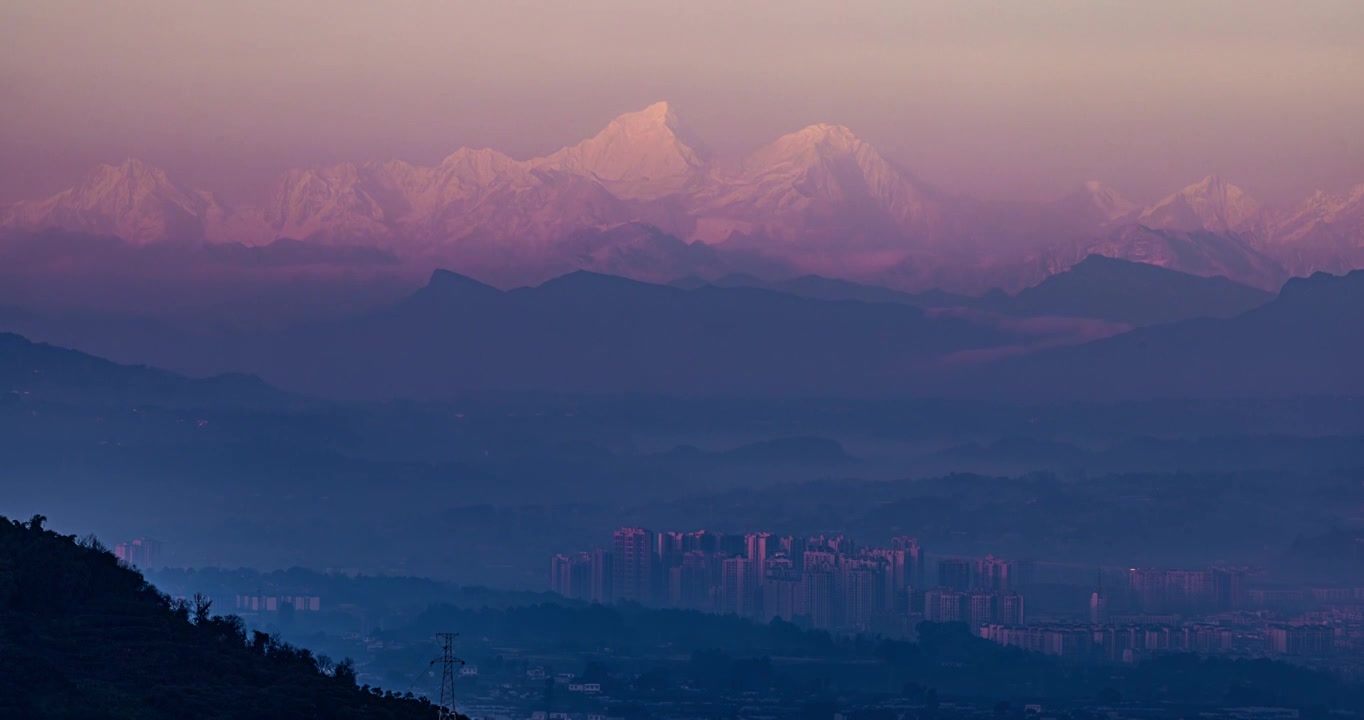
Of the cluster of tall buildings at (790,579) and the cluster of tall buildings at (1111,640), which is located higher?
the cluster of tall buildings at (790,579)

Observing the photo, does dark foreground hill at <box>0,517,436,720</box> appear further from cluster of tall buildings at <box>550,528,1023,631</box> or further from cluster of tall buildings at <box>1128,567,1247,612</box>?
cluster of tall buildings at <box>1128,567,1247,612</box>

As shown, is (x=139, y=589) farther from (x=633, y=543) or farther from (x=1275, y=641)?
(x=633, y=543)

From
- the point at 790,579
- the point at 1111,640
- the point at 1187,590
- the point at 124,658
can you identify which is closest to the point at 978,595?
the point at 790,579

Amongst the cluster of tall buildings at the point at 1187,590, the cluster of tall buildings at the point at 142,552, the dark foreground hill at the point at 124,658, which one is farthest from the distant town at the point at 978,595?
the dark foreground hill at the point at 124,658

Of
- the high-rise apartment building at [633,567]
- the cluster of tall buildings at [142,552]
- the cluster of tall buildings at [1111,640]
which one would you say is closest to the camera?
the cluster of tall buildings at [1111,640]

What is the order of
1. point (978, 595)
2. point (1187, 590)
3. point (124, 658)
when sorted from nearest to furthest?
point (124, 658)
point (978, 595)
point (1187, 590)

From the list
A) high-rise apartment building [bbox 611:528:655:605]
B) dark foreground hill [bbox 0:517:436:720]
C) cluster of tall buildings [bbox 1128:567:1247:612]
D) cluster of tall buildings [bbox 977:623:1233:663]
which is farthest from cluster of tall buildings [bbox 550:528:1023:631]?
dark foreground hill [bbox 0:517:436:720]

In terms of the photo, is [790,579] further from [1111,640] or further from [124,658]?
[124,658]

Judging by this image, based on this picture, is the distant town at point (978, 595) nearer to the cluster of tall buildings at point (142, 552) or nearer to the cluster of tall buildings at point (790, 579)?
the cluster of tall buildings at point (790, 579)
